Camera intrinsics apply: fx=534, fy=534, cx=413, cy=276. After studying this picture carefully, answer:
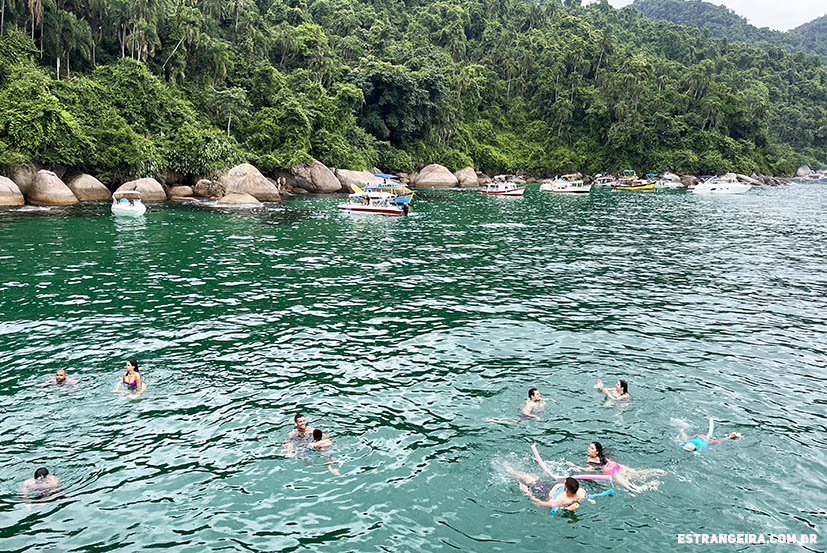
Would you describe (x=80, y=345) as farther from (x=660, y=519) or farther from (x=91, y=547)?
(x=660, y=519)

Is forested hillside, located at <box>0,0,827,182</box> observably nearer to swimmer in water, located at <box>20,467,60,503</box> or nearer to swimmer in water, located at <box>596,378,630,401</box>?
swimmer in water, located at <box>20,467,60,503</box>

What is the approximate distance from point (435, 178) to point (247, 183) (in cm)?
3939

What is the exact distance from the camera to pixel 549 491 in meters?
10.6

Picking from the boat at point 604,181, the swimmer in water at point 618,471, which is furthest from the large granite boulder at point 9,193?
the boat at point 604,181

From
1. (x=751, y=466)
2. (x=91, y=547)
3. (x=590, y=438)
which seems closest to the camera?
(x=91, y=547)

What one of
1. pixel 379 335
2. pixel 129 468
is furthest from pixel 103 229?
pixel 129 468

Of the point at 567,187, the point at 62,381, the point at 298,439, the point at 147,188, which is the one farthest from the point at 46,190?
the point at 567,187

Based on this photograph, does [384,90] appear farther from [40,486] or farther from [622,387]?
[40,486]

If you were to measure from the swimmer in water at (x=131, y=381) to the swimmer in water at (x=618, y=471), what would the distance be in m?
10.9

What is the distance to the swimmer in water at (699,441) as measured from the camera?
12.2 meters

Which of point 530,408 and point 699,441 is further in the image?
point 530,408

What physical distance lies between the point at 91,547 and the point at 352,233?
108ft

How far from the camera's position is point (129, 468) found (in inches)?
429

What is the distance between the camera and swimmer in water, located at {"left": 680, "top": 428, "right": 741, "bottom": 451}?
12219 millimetres
